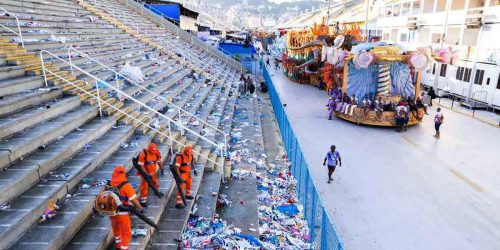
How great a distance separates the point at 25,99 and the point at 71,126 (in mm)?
1075

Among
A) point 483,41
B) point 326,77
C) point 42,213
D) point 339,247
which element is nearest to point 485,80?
point 483,41

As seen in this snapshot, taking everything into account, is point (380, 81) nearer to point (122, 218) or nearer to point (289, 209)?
point (289, 209)

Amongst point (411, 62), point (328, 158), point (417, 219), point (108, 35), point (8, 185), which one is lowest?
point (417, 219)

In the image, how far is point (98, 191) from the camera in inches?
233

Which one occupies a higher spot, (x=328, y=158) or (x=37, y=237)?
(x=37, y=237)

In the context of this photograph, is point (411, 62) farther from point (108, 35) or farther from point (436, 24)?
point (108, 35)

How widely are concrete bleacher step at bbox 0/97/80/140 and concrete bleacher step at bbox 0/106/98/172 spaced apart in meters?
0.11

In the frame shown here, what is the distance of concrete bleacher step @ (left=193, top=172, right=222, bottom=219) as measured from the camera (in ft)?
23.8

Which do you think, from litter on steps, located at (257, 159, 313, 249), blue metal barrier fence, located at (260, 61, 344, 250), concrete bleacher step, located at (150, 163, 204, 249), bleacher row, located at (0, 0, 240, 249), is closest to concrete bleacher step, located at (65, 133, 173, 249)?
bleacher row, located at (0, 0, 240, 249)

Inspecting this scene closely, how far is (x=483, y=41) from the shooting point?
20062mm

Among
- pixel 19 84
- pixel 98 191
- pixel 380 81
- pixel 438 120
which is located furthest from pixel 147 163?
pixel 380 81

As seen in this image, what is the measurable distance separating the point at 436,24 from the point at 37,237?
2866cm

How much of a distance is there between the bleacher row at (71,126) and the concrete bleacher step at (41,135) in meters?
0.02

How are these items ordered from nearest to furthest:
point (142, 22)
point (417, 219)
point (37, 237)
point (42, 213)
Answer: point (37, 237) < point (42, 213) < point (417, 219) < point (142, 22)
